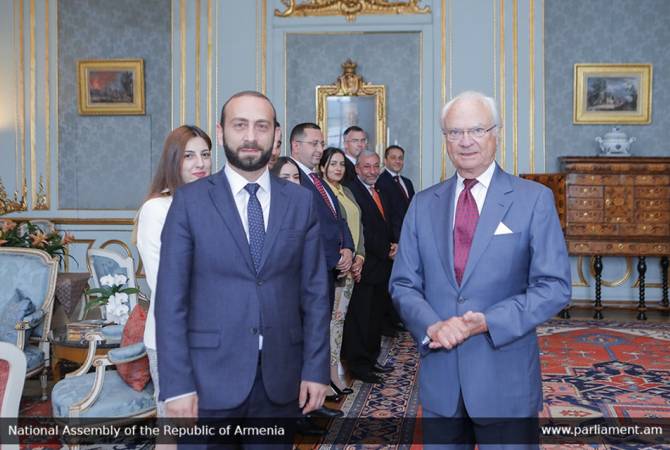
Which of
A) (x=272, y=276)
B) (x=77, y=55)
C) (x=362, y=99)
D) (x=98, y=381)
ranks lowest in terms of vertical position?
(x=98, y=381)

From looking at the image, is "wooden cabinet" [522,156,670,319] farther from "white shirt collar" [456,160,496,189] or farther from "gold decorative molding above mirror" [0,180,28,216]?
"gold decorative molding above mirror" [0,180,28,216]

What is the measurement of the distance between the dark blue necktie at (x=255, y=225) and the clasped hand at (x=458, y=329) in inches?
22.2

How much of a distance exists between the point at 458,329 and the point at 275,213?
2.08 feet

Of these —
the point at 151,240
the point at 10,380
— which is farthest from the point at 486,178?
the point at 10,380

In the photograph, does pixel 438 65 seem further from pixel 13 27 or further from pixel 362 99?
pixel 13 27

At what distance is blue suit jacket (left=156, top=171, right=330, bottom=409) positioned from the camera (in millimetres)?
1996

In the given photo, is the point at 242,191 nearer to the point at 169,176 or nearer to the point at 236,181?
the point at 236,181

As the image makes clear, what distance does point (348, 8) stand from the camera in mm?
8578

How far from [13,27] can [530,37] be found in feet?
20.8

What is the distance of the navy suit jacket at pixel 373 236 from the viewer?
18.6 feet

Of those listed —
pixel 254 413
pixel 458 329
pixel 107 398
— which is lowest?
pixel 107 398

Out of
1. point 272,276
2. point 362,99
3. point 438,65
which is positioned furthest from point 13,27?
point 272,276

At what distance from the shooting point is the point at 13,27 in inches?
354

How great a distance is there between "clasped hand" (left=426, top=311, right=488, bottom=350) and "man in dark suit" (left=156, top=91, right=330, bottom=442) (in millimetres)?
364
